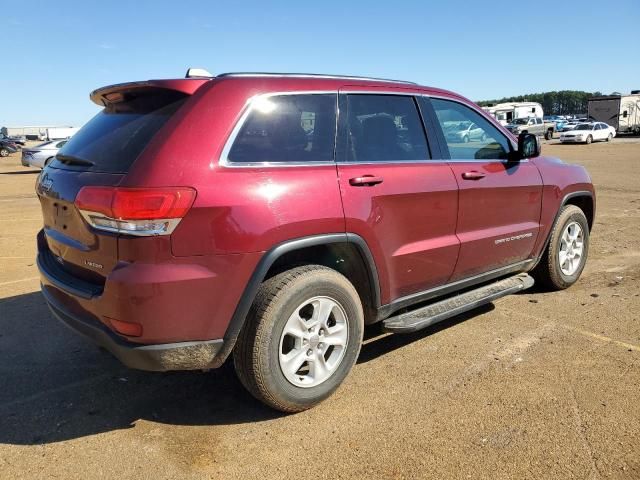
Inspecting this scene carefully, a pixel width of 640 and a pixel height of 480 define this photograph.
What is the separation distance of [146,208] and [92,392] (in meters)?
1.52

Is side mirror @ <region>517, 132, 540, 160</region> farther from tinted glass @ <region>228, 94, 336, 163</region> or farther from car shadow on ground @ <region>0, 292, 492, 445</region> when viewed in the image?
tinted glass @ <region>228, 94, 336, 163</region>

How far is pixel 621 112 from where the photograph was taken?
45.1 m

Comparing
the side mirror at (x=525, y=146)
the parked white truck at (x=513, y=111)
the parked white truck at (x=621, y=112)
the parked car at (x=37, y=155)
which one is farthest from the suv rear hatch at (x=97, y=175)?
the parked white truck at (x=621, y=112)

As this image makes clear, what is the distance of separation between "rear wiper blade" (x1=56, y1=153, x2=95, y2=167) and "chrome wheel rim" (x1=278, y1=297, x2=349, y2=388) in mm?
1404

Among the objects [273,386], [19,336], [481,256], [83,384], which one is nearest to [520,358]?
[481,256]

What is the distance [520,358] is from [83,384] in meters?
2.92

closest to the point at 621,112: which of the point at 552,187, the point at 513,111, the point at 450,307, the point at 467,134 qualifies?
the point at 513,111

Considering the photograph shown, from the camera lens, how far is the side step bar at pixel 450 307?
11.3 feet

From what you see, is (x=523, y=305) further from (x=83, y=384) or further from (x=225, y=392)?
(x=83, y=384)

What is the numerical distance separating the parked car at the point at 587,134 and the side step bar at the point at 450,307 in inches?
1484

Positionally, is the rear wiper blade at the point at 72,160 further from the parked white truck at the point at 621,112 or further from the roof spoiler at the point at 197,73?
the parked white truck at the point at 621,112

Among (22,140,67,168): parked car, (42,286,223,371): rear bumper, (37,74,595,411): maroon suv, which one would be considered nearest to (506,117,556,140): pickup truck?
(22,140,67,168): parked car

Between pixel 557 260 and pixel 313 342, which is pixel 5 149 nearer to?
pixel 557 260

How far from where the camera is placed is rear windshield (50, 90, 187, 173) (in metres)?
2.79
